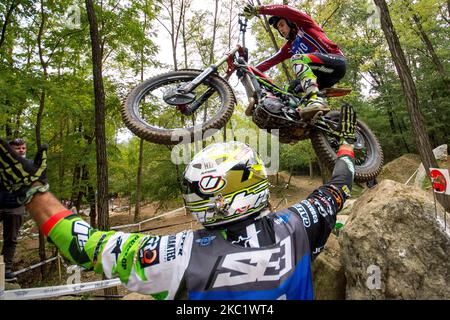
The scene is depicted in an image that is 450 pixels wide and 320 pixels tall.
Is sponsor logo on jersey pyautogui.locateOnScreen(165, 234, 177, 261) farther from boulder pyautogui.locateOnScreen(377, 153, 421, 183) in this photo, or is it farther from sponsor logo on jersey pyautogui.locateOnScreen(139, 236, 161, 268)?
boulder pyautogui.locateOnScreen(377, 153, 421, 183)

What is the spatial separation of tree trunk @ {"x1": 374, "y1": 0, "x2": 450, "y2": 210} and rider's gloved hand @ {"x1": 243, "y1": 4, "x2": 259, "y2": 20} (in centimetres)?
369

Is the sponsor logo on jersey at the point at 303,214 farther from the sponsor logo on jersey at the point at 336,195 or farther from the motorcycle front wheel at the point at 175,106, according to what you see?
the motorcycle front wheel at the point at 175,106

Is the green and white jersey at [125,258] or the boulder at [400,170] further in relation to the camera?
the boulder at [400,170]

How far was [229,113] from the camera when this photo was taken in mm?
3748

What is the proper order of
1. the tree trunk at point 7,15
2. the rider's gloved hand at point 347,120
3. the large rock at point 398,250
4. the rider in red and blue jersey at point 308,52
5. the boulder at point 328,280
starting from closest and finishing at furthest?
1. the large rock at point 398,250
2. the boulder at point 328,280
3. the rider's gloved hand at point 347,120
4. the rider in red and blue jersey at point 308,52
5. the tree trunk at point 7,15

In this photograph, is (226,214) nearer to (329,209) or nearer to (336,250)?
(329,209)

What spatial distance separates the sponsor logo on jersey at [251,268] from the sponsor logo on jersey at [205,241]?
0.13 meters

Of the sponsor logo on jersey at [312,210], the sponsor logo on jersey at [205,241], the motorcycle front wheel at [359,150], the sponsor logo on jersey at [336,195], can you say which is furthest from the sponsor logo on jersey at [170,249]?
the motorcycle front wheel at [359,150]

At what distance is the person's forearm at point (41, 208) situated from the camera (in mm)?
1469

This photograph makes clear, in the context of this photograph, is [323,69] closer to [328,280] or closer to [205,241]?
[328,280]

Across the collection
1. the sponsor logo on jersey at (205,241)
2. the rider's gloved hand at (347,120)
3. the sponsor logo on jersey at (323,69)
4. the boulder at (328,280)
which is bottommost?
the boulder at (328,280)

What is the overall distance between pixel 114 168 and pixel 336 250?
40.2ft

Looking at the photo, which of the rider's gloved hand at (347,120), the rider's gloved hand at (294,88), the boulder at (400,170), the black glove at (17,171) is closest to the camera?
the black glove at (17,171)

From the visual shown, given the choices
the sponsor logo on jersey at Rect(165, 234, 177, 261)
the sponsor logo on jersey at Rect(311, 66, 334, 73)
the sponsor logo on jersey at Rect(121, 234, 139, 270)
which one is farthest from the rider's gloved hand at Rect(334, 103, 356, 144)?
the sponsor logo on jersey at Rect(121, 234, 139, 270)
